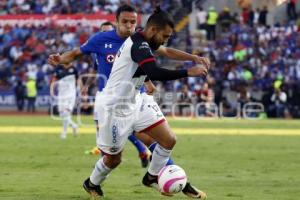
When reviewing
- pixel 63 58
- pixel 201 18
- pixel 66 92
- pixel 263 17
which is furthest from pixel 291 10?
pixel 63 58

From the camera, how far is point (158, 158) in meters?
11.2

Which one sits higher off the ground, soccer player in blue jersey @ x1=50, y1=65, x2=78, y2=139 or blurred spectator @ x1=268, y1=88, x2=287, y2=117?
soccer player in blue jersey @ x1=50, y1=65, x2=78, y2=139

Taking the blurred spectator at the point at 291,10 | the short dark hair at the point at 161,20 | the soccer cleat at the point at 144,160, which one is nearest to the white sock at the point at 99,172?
the short dark hair at the point at 161,20

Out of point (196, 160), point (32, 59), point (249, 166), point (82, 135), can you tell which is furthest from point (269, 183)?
point (32, 59)

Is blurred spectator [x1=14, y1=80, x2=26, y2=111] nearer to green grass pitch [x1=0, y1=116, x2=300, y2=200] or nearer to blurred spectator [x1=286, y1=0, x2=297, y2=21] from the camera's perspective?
blurred spectator [x1=286, y1=0, x2=297, y2=21]

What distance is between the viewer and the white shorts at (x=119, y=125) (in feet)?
35.6

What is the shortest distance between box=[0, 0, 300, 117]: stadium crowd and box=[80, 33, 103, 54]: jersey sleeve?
26.8 metres

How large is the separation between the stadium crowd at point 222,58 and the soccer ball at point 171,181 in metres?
29.2

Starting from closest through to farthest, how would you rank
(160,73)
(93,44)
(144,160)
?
(160,73) → (93,44) → (144,160)

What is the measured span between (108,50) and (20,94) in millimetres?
29886

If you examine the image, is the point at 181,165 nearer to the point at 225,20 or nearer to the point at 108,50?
the point at 108,50

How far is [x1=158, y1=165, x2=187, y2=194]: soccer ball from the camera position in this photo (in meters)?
10.6

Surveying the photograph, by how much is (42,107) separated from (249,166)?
27.3 meters

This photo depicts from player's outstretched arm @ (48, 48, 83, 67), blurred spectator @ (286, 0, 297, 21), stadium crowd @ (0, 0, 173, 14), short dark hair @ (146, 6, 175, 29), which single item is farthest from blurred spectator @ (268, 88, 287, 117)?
short dark hair @ (146, 6, 175, 29)
